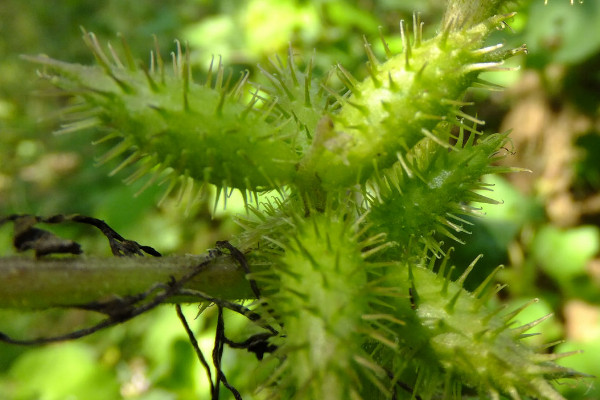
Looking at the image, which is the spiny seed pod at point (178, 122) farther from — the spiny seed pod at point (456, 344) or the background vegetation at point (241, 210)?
the background vegetation at point (241, 210)

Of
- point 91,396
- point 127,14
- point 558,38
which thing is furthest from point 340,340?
point 127,14

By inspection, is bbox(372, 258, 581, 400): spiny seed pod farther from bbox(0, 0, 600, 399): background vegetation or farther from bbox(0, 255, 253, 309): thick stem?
bbox(0, 0, 600, 399): background vegetation

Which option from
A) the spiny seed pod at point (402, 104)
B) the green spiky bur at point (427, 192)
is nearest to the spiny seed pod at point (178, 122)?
the spiny seed pod at point (402, 104)

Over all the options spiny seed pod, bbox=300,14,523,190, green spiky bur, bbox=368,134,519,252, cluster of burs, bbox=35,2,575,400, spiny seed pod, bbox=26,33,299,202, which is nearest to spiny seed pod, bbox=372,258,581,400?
cluster of burs, bbox=35,2,575,400

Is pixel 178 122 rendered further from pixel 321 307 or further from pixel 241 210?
pixel 241 210

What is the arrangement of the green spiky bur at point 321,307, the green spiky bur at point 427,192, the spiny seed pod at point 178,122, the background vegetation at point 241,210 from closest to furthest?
the green spiky bur at point 321,307 < the spiny seed pod at point 178,122 < the green spiky bur at point 427,192 < the background vegetation at point 241,210

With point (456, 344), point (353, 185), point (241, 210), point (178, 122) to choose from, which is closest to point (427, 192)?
point (353, 185)
